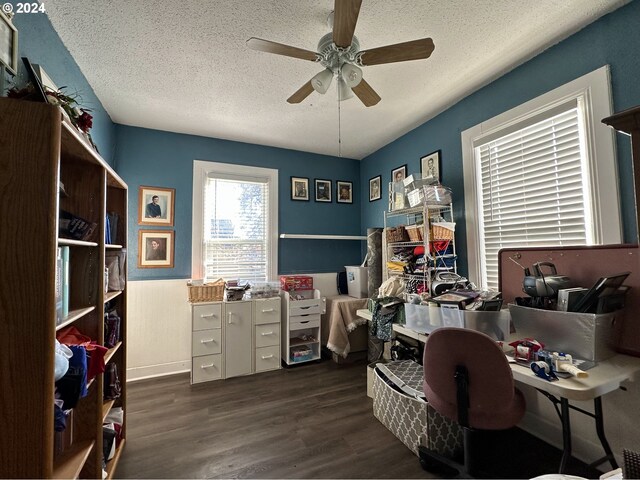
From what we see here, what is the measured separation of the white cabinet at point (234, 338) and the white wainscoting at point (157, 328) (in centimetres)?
26

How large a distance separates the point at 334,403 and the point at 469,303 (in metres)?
1.41

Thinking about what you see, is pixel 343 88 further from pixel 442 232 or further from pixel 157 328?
pixel 157 328

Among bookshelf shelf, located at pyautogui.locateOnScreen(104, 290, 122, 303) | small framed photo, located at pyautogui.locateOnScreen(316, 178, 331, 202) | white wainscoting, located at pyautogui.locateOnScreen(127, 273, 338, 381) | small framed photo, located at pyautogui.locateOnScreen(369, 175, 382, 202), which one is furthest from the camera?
small framed photo, located at pyautogui.locateOnScreen(316, 178, 331, 202)

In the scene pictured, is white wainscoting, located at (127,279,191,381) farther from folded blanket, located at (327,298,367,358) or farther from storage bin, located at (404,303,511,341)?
storage bin, located at (404,303,511,341)

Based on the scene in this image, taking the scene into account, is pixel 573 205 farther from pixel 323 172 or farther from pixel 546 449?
pixel 323 172

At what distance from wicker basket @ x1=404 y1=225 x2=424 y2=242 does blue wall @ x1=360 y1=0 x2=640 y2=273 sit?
13.4 inches

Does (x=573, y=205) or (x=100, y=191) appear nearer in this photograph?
(x=100, y=191)

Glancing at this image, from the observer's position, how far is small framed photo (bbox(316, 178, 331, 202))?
3.89 meters

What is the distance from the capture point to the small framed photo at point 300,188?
3732 mm

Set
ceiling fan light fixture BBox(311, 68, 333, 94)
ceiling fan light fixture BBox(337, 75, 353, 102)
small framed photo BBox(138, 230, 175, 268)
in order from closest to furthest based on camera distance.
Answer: ceiling fan light fixture BBox(311, 68, 333, 94)
ceiling fan light fixture BBox(337, 75, 353, 102)
small framed photo BBox(138, 230, 175, 268)

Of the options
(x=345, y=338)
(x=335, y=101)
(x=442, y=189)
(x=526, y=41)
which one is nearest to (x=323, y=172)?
(x=335, y=101)

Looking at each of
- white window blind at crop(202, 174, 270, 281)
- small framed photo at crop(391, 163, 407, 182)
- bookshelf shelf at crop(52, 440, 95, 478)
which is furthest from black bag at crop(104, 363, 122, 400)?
small framed photo at crop(391, 163, 407, 182)

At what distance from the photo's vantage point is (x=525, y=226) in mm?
2033

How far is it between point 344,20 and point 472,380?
1.78m
